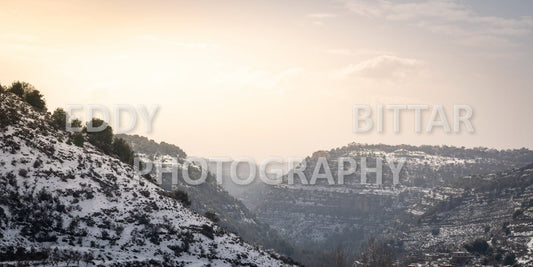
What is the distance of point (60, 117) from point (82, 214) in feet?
111

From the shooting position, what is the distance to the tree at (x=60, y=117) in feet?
299

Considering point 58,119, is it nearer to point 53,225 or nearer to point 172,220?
point 172,220

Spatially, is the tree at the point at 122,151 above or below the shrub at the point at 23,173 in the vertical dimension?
above

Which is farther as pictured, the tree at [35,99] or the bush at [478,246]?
the bush at [478,246]

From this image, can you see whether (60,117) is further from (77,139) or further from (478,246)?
(478,246)

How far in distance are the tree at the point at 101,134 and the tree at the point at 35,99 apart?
344 inches

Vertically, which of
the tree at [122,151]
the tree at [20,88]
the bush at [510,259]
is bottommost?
the bush at [510,259]

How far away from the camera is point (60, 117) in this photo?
92.6 m

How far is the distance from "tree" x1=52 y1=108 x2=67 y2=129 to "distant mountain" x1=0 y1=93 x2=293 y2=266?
12.7 ft

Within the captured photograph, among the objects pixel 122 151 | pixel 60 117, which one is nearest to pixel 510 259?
pixel 122 151

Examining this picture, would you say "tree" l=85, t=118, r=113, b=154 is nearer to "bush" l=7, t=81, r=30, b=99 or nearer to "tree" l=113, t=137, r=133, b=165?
"tree" l=113, t=137, r=133, b=165

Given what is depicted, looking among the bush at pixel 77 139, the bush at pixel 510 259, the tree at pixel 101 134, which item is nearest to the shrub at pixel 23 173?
the bush at pixel 77 139

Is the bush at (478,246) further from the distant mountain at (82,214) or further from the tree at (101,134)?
the tree at (101,134)

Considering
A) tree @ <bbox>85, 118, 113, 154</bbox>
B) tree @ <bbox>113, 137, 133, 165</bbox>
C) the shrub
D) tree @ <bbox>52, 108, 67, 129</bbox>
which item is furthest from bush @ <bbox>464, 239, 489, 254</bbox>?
the shrub
